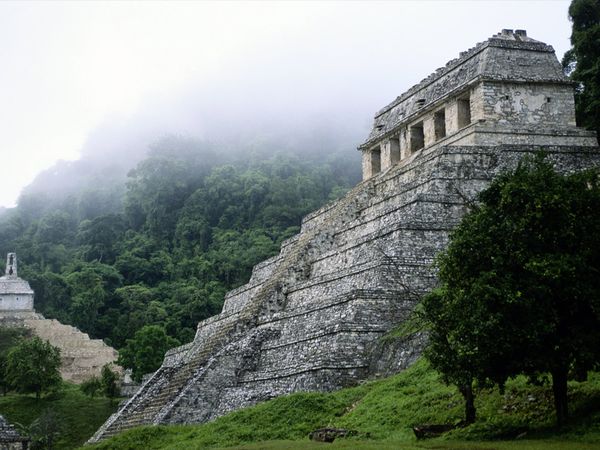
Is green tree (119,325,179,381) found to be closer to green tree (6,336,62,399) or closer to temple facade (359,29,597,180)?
green tree (6,336,62,399)

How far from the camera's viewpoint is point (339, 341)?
23.0 m

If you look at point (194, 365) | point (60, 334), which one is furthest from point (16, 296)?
point (194, 365)

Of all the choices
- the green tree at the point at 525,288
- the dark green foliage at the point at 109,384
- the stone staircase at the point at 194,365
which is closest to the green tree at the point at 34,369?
the dark green foliage at the point at 109,384

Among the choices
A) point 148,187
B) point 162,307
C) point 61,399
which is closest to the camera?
point 61,399

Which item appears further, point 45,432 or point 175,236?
point 175,236

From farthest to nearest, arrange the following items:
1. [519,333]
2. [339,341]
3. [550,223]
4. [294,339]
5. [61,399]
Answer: [61,399]
[294,339]
[339,341]
[550,223]
[519,333]

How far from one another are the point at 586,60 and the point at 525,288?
2152cm

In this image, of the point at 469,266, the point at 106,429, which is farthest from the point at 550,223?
A: the point at 106,429

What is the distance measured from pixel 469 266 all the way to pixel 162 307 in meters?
54.3

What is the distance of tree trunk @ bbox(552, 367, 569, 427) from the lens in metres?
14.6

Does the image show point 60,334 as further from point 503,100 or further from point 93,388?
point 503,100

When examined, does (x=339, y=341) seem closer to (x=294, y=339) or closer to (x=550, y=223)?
(x=294, y=339)

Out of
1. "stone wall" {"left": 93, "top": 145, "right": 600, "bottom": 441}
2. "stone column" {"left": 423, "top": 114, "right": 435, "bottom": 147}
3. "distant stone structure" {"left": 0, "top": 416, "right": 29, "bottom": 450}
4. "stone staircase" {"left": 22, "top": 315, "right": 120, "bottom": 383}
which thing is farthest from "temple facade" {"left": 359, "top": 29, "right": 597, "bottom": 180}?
"stone staircase" {"left": 22, "top": 315, "right": 120, "bottom": 383}

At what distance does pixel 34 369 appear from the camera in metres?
42.7
